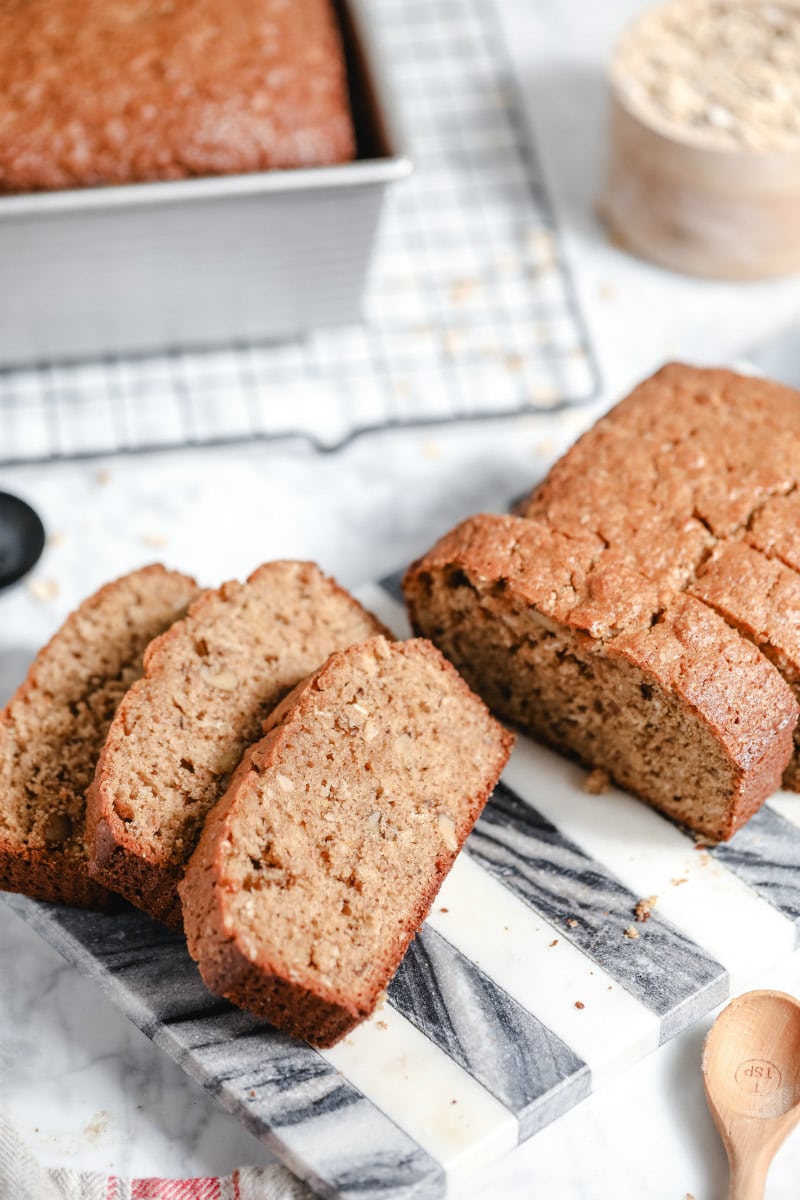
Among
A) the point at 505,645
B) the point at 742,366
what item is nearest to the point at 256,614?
the point at 505,645

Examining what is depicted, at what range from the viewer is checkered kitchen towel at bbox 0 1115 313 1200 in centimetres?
241

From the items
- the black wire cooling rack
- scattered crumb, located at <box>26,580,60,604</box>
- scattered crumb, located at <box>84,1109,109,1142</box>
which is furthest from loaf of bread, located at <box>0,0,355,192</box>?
scattered crumb, located at <box>84,1109,109,1142</box>

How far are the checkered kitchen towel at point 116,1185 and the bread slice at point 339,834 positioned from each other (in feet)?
0.91

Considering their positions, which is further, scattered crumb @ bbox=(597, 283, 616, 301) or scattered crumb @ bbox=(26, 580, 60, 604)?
scattered crumb @ bbox=(597, 283, 616, 301)

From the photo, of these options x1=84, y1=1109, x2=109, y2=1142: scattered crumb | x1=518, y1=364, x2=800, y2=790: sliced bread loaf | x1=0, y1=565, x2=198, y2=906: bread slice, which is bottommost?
x1=84, y1=1109, x2=109, y2=1142: scattered crumb

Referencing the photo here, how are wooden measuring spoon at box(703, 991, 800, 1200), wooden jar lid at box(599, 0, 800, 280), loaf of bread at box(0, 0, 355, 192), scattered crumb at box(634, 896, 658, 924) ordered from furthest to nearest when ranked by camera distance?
wooden jar lid at box(599, 0, 800, 280)
loaf of bread at box(0, 0, 355, 192)
scattered crumb at box(634, 896, 658, 924)
wooden measuring spoon at box(703, 991, 800, 1200)

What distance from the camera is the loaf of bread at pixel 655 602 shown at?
261 cm


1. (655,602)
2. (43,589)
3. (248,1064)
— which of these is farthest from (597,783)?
(43,589)

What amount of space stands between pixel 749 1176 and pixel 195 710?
1399 mm

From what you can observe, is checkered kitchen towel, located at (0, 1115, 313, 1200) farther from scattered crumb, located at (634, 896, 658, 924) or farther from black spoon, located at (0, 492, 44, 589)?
black spoon, located at (0, 492, 44, 589)

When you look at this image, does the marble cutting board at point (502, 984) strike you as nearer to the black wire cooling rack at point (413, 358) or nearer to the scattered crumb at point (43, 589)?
the scattered crumb at point (43, 589)

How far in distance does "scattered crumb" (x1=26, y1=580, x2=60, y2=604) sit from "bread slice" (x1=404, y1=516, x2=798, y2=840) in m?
1.03

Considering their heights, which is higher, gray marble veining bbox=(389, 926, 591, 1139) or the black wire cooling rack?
the black wire cooling rack

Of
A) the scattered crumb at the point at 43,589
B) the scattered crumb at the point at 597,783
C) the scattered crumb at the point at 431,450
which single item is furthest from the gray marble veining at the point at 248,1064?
the scattered crumb at the point at 431,450
